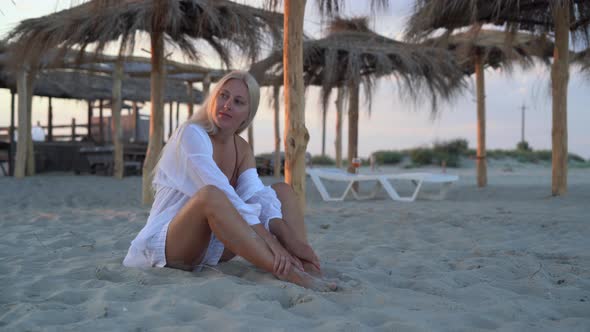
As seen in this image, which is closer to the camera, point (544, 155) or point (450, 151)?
point (450, 151)

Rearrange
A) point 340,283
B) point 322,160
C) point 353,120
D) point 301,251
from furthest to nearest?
point 322,160 → point 353,120 → point 301,251 → point 340,283

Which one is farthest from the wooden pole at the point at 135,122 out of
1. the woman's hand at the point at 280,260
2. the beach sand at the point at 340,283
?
the woman's hand at the point at 280,260

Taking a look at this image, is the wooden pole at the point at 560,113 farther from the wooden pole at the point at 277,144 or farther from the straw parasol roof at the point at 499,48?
the wooden pole at the point at 277,144

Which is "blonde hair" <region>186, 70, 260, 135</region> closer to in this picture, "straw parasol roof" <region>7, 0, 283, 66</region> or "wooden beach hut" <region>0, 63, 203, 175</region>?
"straw parasol roof" <region>7, 0, 283, 66</region>

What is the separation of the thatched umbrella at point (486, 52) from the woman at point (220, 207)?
6.45 meters

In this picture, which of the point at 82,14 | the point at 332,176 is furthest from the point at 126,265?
the point at 332,176

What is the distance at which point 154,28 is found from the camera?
638cm

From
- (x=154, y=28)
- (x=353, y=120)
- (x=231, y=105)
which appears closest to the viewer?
(x=231, y=105)

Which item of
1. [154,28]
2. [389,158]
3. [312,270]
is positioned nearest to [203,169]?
[312,270]

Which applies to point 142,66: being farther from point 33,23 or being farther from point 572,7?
point 572,7

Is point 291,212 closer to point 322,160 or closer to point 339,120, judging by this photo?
point 339,120

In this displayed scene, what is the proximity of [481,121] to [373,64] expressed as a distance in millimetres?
2629

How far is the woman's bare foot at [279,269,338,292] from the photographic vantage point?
7.25 ft

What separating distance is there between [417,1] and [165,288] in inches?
244
